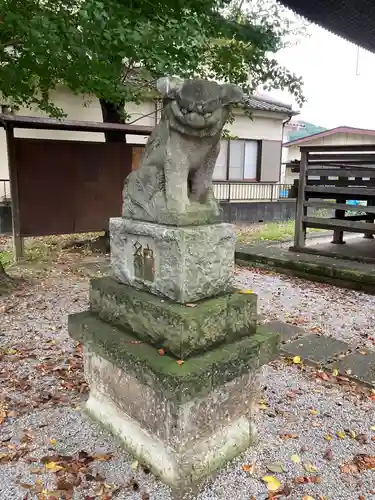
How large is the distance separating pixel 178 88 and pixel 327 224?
675 cm

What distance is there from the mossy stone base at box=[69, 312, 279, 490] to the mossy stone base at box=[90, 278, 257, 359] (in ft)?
0.21

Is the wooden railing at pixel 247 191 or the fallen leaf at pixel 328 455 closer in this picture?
the fallen leaf at pixel 328 455

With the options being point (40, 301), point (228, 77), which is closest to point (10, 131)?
point (40, 301)

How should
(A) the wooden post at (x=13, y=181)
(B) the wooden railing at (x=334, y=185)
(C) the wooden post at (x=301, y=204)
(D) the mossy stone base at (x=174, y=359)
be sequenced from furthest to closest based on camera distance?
(C) the wooden post at (x=301, y=204), (B) the wooden railing at (x=334, y=185), (A) the wooden post at (x=13, y=181), (D) the mossy stone base at (x=174, y=359)

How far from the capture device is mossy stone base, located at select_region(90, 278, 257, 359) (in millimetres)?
2398

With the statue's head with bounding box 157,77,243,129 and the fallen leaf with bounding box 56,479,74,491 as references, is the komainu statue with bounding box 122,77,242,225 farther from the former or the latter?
the fallen leaf with bounding box 56,479,74,491

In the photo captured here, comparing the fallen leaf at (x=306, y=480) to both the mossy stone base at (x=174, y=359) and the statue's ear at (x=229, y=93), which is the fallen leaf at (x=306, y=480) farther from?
the statue's ear at (x=229, y=93)

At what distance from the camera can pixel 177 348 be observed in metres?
2.39

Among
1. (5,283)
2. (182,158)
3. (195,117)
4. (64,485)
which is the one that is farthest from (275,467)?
(5,283)

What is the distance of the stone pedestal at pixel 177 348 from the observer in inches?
94.3

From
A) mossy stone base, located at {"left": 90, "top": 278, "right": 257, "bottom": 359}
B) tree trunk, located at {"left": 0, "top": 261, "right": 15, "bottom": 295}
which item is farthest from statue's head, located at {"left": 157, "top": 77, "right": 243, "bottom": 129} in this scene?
tree trunk, located at {"left": 0, "top": 261, "right": 15, "bottom": 295}

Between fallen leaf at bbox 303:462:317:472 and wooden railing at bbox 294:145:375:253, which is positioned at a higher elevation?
wooden railing at bbox 294:145:375:253

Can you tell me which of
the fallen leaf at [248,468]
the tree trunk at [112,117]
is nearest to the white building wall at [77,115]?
the tree trunk at [112,117]

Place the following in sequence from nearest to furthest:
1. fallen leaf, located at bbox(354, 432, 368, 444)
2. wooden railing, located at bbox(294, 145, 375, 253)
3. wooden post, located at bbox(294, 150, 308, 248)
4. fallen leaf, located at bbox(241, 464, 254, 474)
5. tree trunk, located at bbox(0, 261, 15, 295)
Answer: fallen leaf, located at bbox(241, 464, 254, 474) → fallen leaf, located at bbox(354, 432, 368, 444) → tree trunk, located at bbox(0, 261, 15, 295) → wooden railing, located at bbox(294, 145, 375, 253) → wooden post, located at bbox(294, 150, 308, 248)
